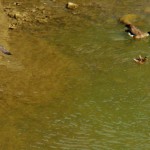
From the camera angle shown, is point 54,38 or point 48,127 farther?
point 54,38

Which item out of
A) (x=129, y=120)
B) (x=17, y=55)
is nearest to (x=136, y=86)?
(x=129, y=120)

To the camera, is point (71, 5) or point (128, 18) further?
point (71, 5)

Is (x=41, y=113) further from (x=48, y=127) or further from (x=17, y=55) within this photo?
(x=17, y=55)

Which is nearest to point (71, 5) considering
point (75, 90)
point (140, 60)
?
point (140, 60)

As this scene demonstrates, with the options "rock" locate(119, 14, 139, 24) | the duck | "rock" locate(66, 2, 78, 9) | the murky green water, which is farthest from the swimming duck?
"rock" locate(66, 2, 78, 9)

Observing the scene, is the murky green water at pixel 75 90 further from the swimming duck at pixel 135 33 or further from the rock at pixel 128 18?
the rock at pixel 128 18

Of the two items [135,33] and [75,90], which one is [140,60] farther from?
[75,90]
